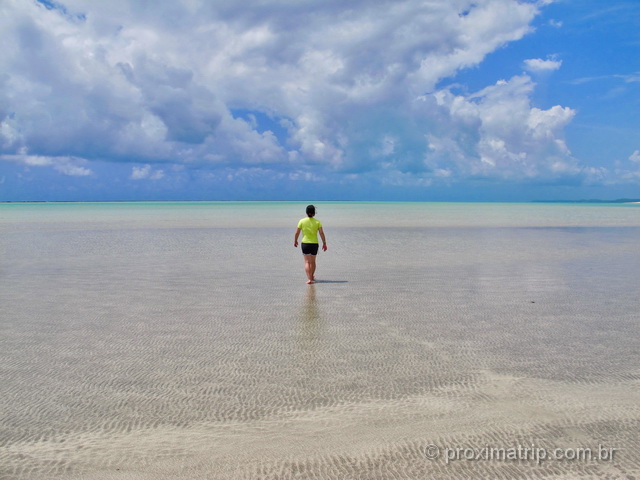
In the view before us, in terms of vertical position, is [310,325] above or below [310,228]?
below

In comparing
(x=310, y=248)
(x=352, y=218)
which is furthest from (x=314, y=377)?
(x=352, y=218)

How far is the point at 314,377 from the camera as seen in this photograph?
5.53 metres

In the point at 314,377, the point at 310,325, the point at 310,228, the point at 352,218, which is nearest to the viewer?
the point at 314,377

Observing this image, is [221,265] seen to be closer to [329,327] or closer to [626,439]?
[329,327]

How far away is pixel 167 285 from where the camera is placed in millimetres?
11742

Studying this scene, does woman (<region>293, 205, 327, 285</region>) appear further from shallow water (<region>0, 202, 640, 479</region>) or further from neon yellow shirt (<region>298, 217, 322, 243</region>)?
shallow water (<region>0, 202, 640, 479</region>)

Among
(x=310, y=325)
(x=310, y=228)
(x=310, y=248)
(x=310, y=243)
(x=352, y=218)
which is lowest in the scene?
(x=352, y=218)

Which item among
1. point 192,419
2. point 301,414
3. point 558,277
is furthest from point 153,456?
point 558,277

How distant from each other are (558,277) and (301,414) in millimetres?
10369

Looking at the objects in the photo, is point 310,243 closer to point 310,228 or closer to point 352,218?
point 310,228

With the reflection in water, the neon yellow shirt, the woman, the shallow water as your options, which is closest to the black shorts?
the woman

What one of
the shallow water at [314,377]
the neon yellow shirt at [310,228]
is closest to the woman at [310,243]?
the neon yellow shirt at [310,228]

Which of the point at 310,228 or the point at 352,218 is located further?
the point at 352,218

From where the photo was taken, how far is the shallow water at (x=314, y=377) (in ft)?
12.6
